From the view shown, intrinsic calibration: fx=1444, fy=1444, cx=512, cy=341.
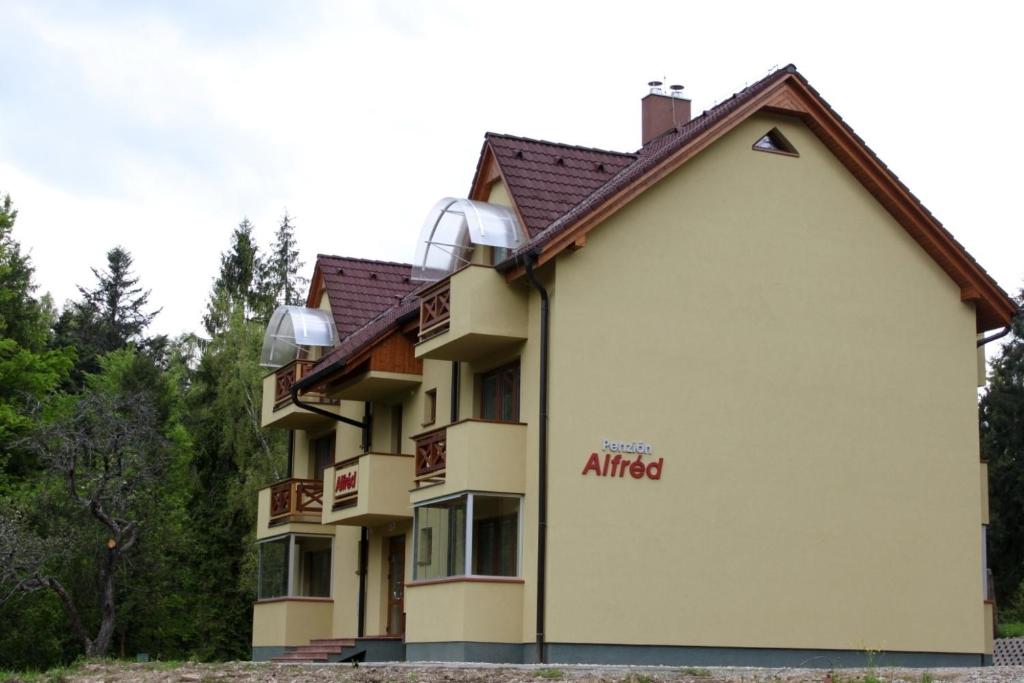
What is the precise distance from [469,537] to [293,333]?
41.3 ft

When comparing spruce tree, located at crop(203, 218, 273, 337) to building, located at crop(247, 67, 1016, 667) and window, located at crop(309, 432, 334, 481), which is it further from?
building, located at crop(247, 67, 1016, 667)

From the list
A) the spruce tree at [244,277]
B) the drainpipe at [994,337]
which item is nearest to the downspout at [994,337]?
the drainpipe at [994,337]

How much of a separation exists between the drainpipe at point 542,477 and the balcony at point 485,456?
73 cm

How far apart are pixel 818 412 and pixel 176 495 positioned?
96.4 feet

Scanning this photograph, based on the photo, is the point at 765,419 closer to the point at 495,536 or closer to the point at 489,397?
the point at 489,397

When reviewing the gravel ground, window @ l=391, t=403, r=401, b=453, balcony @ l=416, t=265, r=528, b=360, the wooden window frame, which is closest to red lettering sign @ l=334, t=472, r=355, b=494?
window @ l=391, t=403, r=401, b=453

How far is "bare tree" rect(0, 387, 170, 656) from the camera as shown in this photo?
104ft

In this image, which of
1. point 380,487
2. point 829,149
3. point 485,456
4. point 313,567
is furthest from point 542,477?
point 313,567

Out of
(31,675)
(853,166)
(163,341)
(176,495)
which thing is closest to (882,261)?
(853,166)

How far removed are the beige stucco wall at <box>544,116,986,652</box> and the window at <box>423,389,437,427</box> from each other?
15.8 feet

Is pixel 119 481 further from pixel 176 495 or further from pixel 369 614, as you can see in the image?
pixel 176 495

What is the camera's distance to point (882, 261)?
2680 cm

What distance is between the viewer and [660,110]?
3086cm

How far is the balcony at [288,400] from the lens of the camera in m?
33.5
